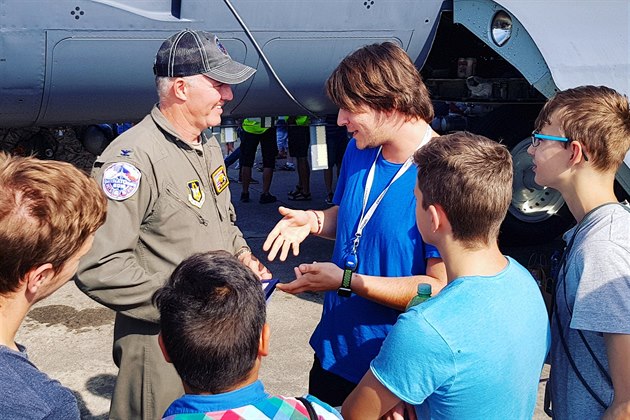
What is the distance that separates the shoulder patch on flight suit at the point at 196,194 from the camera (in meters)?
2.48

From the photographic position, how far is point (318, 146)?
225 inches

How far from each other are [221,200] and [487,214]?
1307 mm

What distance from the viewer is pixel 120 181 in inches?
89.5

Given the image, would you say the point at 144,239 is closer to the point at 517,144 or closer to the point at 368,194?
the point at 368,194

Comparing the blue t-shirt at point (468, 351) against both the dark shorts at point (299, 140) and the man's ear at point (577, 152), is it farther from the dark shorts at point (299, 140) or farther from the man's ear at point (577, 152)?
the dark shorts at point (299, 140)

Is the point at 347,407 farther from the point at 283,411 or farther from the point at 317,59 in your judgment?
the point at 317,59

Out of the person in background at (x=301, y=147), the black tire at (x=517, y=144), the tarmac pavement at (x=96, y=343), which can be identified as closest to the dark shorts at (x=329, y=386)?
the tarmac pavement at (x=96, y=343)

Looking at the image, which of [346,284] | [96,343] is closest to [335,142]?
[96,343]

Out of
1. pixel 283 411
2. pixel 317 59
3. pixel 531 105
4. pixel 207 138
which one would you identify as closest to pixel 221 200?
pixel 207 138

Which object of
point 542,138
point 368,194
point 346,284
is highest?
point 542,138

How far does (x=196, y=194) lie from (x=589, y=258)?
53.7 inches

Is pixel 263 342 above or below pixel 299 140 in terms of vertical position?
above

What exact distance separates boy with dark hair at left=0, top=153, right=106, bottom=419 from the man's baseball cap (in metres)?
1.08

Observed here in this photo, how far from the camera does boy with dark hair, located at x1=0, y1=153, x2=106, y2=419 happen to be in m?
1.35
